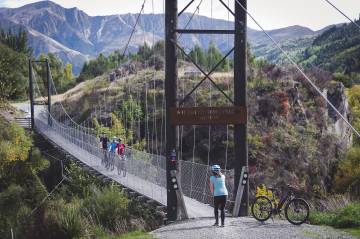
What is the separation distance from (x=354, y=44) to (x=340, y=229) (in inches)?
4131

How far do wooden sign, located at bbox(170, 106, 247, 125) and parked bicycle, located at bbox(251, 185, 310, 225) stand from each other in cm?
199

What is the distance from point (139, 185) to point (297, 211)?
6961mm

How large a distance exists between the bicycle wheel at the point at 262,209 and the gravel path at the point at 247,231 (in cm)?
11

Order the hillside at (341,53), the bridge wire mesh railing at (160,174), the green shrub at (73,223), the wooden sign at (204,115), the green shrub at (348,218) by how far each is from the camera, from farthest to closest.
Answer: the hillside at (341,53) → the bridge wire mesh railing at (160,174) → the green shrub at (73,223) → the wooden sign at (204,115) → the green shrub at (348,218)

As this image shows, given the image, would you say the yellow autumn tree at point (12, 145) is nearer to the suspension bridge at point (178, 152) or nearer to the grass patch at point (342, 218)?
the suspension bridge at point (178, 152)

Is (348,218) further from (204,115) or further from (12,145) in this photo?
(12,145)

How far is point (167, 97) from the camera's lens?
11.8 meters

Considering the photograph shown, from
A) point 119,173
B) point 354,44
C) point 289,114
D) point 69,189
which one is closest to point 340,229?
point 119,173

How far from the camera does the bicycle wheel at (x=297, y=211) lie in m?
→ 9.79

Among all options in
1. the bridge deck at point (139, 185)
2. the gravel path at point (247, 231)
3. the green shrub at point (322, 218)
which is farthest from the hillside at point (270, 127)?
the green shrub at point (322, 218)

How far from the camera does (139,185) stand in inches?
639

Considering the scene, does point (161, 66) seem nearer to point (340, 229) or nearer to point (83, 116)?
point (83, 116)

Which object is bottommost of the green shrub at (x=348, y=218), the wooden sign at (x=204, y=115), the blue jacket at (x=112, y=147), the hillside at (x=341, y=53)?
the green shrub at (x=348, y=218)

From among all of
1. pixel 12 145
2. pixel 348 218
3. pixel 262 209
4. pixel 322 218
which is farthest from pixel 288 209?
pixel 12 145
